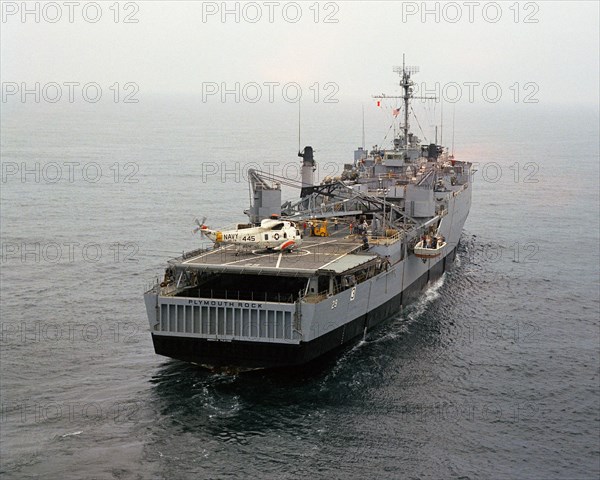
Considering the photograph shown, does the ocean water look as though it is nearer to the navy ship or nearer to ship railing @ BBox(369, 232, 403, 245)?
the navy ship

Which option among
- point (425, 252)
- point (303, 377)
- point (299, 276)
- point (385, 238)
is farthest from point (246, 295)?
point (425, 252)

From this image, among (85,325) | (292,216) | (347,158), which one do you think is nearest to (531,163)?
(347,158)

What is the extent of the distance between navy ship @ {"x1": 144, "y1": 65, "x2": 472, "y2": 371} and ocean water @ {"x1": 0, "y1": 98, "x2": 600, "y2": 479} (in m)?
1.33

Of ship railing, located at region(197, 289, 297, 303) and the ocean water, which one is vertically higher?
ship railing, located at region(197, 289, 297, 303)

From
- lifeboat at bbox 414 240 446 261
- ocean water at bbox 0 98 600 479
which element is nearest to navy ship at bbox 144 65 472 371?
lifeboat at bbox 414 240 446 261

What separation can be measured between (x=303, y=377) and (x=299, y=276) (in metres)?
4.55

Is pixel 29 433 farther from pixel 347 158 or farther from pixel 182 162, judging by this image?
pixel 347 158

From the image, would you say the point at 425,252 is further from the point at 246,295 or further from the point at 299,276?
the point at 246,295

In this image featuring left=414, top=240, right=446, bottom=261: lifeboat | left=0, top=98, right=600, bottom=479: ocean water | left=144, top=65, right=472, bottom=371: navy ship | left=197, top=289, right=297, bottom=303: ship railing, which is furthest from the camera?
left=414, top=240, right=446, bottom=261: lifeboat

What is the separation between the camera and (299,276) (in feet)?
128

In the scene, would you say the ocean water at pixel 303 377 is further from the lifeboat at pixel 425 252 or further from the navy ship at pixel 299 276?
the lifeboat at pixel 425 252

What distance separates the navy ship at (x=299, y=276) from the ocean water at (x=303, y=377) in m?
1.33

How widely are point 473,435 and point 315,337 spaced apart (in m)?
8.50

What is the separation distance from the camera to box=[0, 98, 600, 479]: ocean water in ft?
102
